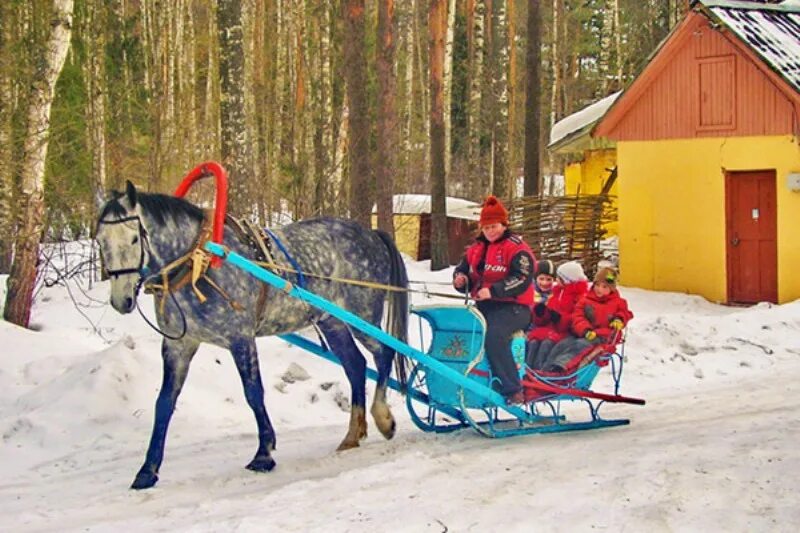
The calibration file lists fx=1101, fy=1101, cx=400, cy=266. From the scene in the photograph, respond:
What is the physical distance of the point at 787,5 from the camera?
64.7ft

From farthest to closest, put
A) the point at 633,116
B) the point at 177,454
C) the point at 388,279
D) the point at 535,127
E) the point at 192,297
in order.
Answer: the point at 535,127, the point at 633,116, the point at 388,279, the point at 177,454, the point at 192,297

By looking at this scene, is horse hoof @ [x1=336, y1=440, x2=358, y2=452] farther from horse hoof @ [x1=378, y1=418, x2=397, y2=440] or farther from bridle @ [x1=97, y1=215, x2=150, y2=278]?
bridle @ [x1=97, y1=215, x2=150, y2=278]

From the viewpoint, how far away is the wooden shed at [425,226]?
23766 millimetres

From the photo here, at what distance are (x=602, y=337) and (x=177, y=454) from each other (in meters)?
3.34

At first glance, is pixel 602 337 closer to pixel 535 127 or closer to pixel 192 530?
pixel 192 530

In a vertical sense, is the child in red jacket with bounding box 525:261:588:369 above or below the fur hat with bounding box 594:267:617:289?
below

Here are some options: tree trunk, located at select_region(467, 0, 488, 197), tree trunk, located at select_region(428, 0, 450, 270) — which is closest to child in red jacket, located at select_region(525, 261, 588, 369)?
tree trunk, located at select_region(428, 0, 450, 270)

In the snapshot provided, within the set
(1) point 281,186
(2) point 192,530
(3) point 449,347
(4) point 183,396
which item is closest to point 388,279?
(3) point 449,347

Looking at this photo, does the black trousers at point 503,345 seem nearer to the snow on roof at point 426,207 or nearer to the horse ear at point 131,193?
the horse ear at point 131,193

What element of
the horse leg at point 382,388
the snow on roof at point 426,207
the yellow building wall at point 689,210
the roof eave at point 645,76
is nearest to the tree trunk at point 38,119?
the horse leg at point 382,388

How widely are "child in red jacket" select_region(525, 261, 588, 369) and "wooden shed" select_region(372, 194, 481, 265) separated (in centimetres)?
1429

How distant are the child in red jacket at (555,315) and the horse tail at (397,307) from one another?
996 mm

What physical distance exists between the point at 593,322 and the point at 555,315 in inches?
14.5

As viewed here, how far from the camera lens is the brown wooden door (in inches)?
688
